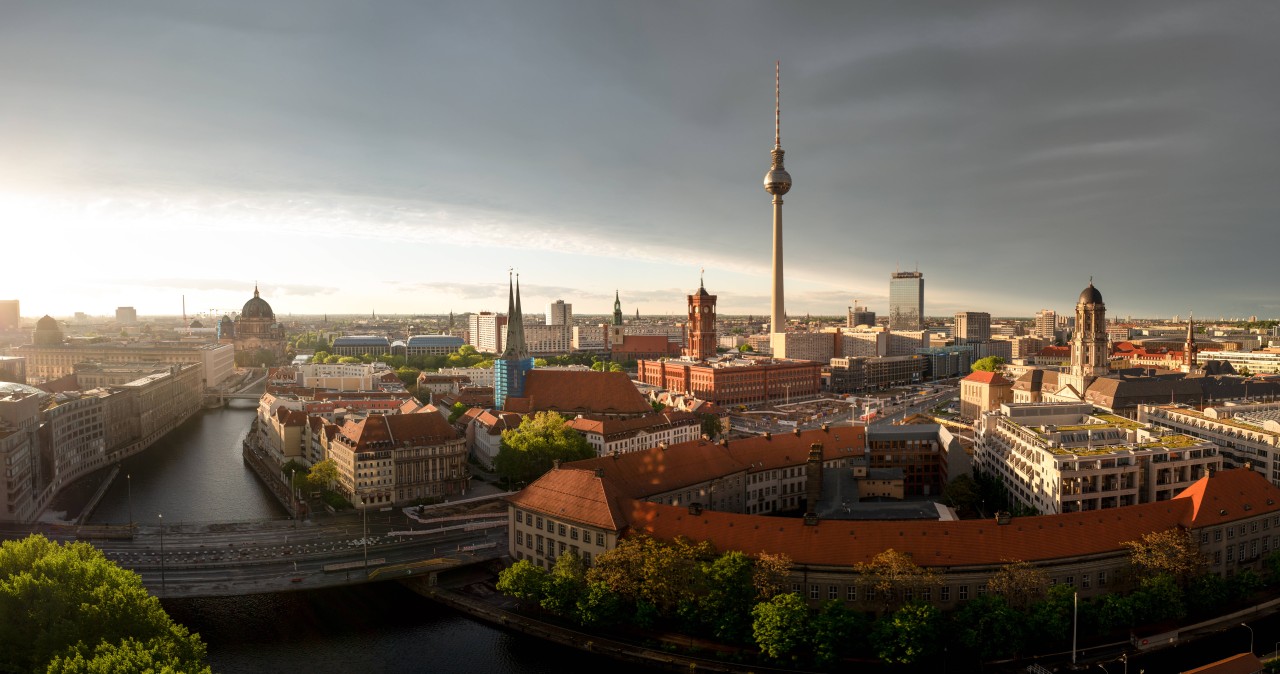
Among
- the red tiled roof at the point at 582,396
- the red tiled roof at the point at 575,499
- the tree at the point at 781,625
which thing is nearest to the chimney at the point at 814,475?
the red tiled roof at the point at 575,499

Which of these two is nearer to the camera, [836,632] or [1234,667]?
[1234,667]

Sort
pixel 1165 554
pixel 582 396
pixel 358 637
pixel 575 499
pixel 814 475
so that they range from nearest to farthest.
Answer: pixel 1165 554 < pixel 358 637 < pixel 575 499 < pixel 814 475 < pixel 582 396

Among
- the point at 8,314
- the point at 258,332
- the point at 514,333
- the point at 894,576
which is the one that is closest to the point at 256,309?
the point at 258,332

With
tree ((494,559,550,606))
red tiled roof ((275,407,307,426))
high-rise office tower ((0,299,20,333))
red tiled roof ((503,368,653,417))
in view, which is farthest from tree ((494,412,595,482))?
high-rise office tower ((0,299,20,333))

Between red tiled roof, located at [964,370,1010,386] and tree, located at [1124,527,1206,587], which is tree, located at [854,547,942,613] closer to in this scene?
tree, located at [1124,527,1206,587]

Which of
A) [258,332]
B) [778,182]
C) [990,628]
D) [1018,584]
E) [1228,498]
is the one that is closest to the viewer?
[990,628]

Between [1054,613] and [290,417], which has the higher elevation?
[290,417]

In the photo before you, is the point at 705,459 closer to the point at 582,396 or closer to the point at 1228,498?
the point at 1228,498
